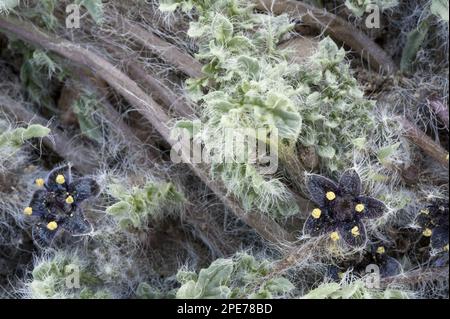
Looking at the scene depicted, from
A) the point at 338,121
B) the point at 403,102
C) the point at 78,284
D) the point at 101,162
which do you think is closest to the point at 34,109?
the point at 101,162

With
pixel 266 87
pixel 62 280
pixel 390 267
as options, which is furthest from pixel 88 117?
pixel 390 267

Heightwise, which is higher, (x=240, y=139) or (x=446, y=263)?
(x=240, y=139)

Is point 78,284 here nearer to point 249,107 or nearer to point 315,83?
point 249,107

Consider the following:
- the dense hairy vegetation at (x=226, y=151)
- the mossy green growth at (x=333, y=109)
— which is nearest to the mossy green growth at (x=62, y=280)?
the dense hairy vegetation at (x=226, y=151)

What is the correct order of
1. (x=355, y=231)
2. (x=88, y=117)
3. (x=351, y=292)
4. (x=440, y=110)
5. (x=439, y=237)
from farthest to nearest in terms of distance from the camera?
(x=88, y=117) → (x=440, y=110) → (x=439, y=237) → (x=355, y=231) → (x=351, y=292)

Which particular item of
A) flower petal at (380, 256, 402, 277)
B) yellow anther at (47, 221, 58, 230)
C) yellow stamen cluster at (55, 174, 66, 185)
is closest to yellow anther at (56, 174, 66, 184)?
yellow stamen cluster at (55, 174, 66, 185)

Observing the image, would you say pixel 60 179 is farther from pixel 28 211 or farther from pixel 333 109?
pixel 333 109
